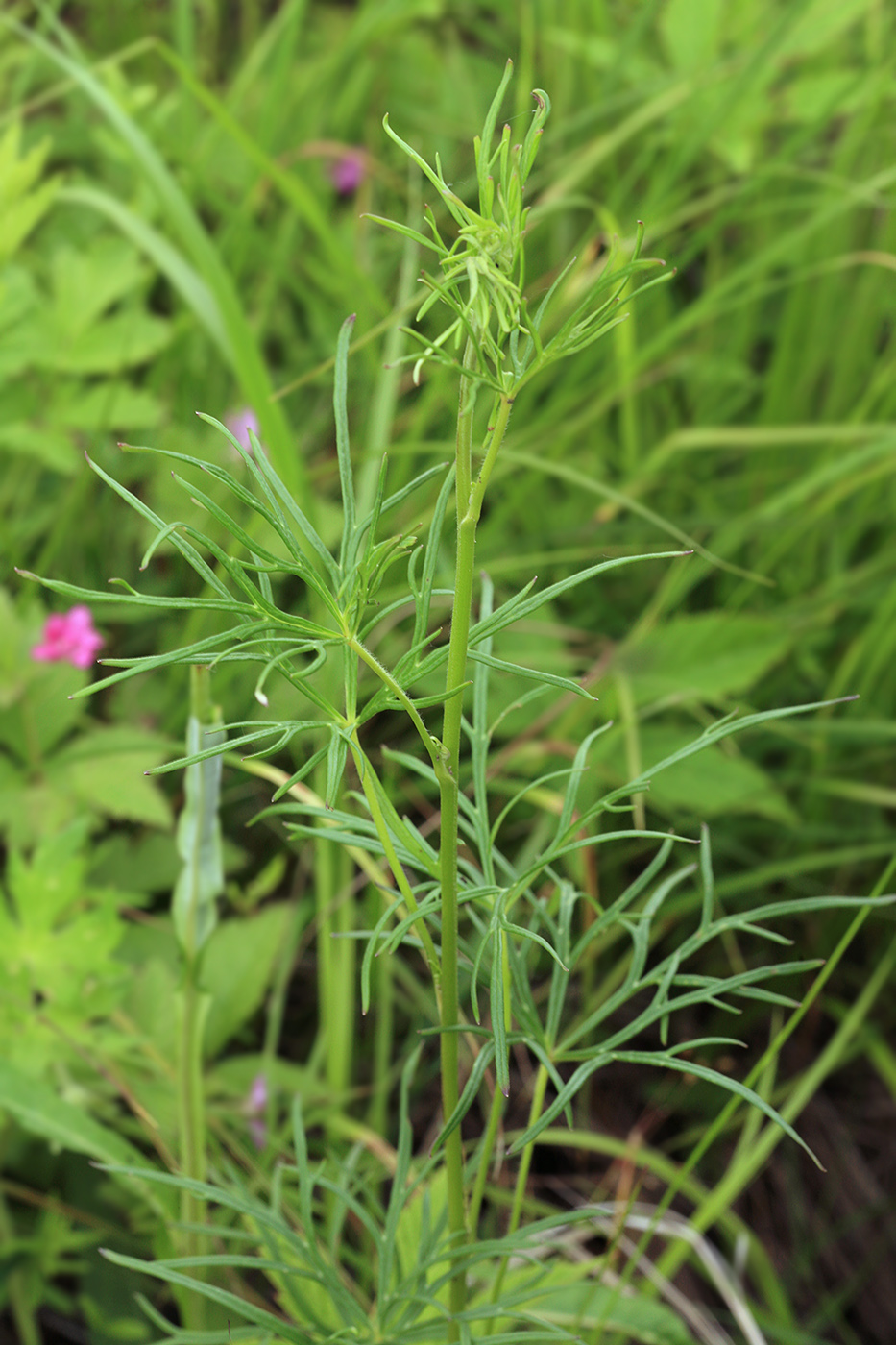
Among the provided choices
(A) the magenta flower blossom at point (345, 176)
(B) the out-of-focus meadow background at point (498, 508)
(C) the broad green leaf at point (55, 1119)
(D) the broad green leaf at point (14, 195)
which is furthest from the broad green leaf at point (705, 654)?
(A) the magenta flower blossom at point (345, 176)

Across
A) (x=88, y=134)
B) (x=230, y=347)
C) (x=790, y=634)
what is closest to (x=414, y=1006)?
(x=790, y=634)

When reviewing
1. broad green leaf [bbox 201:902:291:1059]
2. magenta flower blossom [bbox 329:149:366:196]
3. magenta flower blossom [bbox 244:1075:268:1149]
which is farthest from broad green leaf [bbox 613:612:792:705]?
magenta flower blossom [bbox 329:149:366:196]

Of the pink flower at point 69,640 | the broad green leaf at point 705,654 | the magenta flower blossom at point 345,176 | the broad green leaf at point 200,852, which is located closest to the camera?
the broad green leaf at point 200,852

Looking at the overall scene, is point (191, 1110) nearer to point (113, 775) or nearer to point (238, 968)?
point (238, 968)

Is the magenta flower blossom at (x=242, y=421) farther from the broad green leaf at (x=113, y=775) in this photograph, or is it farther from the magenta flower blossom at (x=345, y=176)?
the magenta flower blossom at (x=345, y=176)

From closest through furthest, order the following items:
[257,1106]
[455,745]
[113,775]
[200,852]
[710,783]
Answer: [455,745] < [200,852] < [257,1106] < [113,775] < [710,783]

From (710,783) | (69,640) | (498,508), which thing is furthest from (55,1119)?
(498,508)
